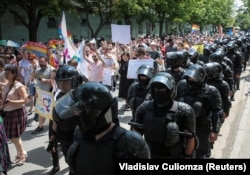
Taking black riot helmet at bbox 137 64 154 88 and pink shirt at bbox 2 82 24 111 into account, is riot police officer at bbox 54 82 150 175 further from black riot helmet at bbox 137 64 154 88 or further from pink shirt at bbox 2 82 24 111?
pink shirt at bbox 2 82 24 111

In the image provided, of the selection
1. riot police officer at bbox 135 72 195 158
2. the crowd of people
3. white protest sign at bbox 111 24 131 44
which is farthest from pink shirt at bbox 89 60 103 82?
riot police officer at bbox 135 72 195 158

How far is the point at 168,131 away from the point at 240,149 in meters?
3.77

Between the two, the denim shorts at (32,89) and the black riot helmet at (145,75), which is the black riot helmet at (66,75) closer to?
the black riot helmet at (145,75)

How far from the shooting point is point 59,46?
1389 centimetres

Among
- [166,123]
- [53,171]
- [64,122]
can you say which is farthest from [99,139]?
[53,171]

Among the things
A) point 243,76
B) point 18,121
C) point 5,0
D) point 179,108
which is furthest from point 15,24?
point 179,108

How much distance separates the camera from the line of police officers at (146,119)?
253 cm

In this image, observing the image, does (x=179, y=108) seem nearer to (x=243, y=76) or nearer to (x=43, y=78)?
(x=43, y=78)

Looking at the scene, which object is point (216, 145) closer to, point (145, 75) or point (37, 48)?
point (145, 75)

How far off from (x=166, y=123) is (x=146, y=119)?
0.70 feet

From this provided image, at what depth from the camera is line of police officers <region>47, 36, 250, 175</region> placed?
2.53 m

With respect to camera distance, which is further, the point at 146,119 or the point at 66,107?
the point at 146,119

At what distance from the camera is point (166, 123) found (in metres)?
3.63

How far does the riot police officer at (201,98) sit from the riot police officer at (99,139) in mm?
2361
